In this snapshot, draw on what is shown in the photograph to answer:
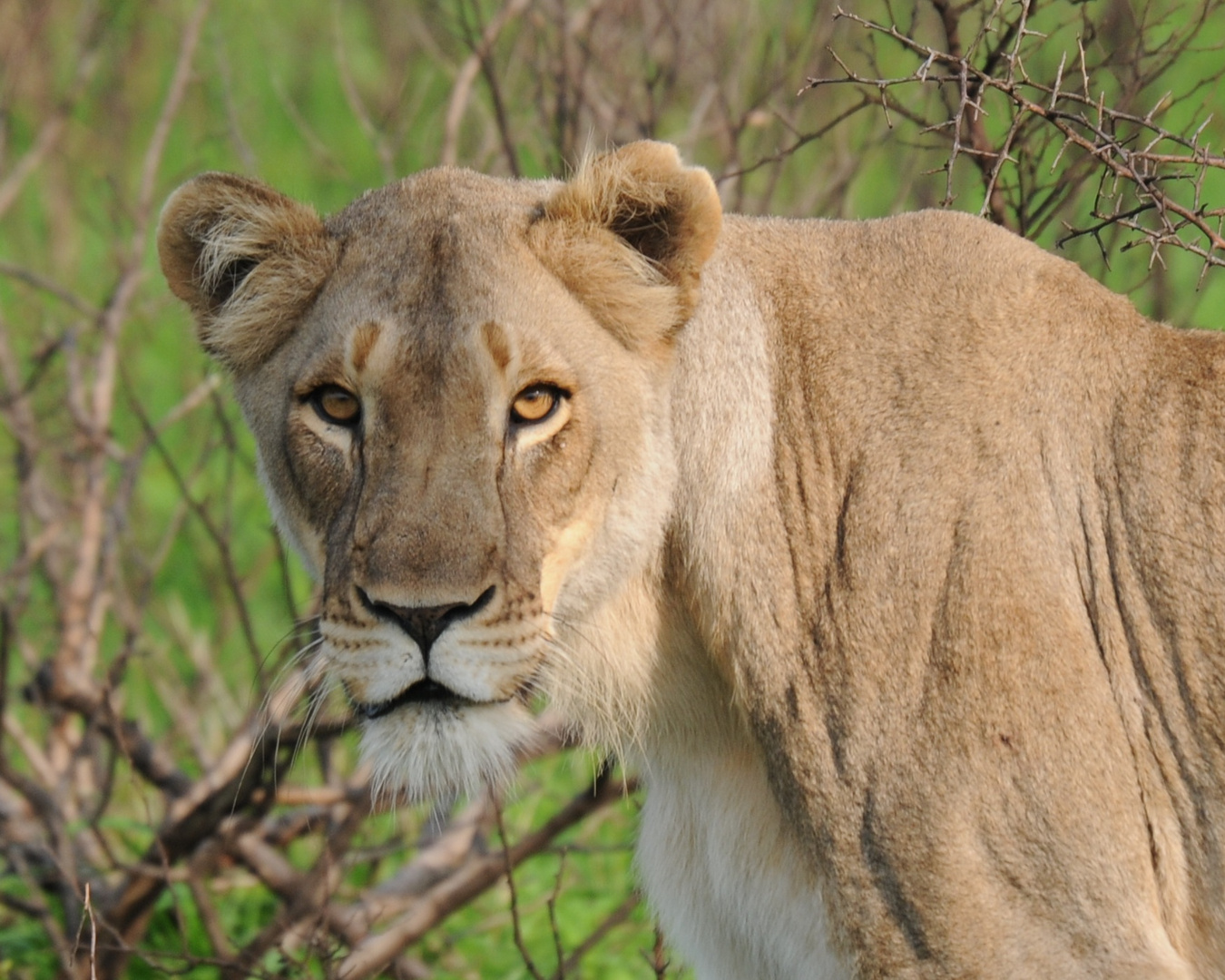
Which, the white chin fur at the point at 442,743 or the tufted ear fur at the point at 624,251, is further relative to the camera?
the tufted ear fur at the point at 624,251

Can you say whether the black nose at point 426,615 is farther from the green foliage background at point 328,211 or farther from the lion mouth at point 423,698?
the green foliage background at point 328,211

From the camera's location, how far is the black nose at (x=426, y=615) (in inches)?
117

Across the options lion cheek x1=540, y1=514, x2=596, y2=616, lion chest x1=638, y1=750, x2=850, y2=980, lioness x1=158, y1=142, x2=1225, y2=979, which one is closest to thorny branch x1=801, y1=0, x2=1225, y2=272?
lioness x1=158, y1=142, x2=1225, y2=979

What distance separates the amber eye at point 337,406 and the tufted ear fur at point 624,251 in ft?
1.69

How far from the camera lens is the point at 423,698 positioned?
3.08 metres

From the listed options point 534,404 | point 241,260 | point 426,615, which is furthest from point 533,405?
point 241,260

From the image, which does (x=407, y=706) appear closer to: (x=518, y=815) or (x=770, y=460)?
(x=770, y=460)

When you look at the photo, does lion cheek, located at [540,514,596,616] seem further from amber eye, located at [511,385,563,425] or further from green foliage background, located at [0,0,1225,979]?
green foliage background, located at [0,0,1225,979]

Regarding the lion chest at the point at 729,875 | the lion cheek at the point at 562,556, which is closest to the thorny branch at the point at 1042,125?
the lion cheek at the point at 562,556

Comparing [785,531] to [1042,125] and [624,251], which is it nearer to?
[624,251]

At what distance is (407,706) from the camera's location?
3.09m

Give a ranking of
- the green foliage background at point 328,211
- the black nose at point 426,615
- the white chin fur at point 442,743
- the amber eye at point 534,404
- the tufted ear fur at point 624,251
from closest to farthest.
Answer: the black nose at point 426,615
the white chin fur at point 442,743
the amber eye at point 534,404
the tufted ear fur at point 624,251
the green foliage background at point 328,211

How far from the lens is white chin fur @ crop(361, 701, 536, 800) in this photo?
3105mm

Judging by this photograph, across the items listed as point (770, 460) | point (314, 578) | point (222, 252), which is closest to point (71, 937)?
point (314, 578)
